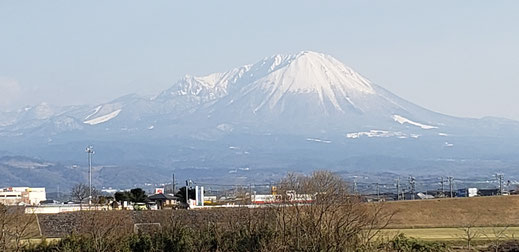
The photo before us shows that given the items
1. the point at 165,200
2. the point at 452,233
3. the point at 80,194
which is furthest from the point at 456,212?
the point at 80,194

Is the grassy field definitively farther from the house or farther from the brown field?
the house

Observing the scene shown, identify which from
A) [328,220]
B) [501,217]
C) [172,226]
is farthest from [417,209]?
[328,220]

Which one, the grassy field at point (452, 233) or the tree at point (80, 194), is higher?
the tree at point (80, 194)

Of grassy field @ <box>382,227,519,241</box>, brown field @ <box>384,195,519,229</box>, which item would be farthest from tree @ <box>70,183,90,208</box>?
grassy field @ <box>382,227,519,241</box>

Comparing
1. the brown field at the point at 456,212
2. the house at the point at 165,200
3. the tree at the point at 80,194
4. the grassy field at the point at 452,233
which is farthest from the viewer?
the tree at the point at 80,194

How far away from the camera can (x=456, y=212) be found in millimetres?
70938

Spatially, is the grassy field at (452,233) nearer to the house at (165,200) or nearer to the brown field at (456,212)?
the brown field at (456,212)

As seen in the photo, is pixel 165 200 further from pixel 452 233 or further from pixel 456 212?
pixel 452 233

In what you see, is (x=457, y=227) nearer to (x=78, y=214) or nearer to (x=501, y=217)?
(x=501, y=217)

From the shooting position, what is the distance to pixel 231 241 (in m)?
29.1

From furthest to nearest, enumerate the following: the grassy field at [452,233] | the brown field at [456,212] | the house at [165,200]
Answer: the house at [165,200] → the brown field at [456,212] → the grassy field at [452,233]

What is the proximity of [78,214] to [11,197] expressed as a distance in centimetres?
5327

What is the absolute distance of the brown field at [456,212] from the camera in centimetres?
6662

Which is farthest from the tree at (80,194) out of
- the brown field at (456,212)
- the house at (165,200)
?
the brown field at (456,212)
